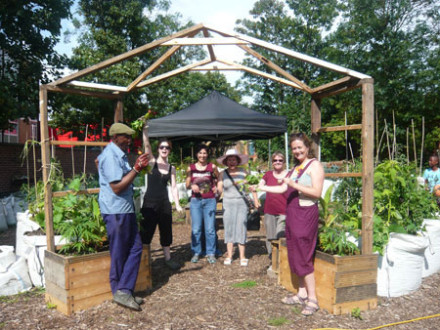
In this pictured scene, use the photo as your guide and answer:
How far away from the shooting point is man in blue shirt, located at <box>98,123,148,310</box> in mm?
3320

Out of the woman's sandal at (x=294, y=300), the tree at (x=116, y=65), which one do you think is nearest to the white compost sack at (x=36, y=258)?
the woman's sandal at (x=294, y=300)

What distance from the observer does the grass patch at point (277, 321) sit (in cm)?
318

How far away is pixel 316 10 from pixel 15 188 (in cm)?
2636

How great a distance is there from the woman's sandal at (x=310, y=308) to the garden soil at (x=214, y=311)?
0.04 meters

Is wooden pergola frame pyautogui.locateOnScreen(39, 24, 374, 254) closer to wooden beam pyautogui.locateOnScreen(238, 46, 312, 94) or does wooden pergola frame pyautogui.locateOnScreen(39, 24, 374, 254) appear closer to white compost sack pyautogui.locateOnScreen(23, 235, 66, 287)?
wooden beam pyautogui.locateOnScreen(238, 46, 312, 94)

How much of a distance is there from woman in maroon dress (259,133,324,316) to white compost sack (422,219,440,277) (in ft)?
5.78

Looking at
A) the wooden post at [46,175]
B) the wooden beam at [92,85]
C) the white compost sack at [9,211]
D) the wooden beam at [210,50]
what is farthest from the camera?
the white compost sack at [9,211]

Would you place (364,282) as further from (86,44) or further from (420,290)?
(86,44)

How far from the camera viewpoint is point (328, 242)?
3568 millimetres

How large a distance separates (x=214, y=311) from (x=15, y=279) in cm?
222

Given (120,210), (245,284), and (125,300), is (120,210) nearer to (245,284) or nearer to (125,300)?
(125,300)

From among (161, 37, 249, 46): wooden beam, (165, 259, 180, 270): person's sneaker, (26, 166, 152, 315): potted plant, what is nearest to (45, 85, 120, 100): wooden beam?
(26, 166, 152, 315): potted plant

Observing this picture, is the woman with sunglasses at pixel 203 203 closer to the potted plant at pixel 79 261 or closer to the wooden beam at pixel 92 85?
the potted plant at pixel 79 261

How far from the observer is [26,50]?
12.0 m
